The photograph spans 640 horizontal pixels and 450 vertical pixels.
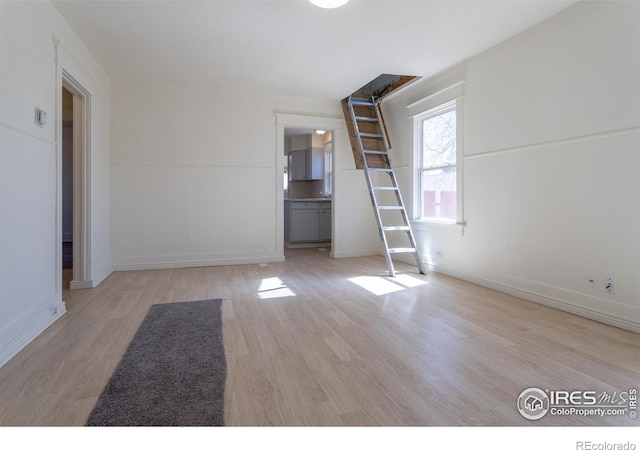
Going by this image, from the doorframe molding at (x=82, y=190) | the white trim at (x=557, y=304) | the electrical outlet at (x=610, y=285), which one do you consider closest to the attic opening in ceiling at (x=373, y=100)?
the white trim at (x=557, y=304)

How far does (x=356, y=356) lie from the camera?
6.51 ft

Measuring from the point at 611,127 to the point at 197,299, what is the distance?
3.73 m

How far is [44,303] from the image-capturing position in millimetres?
2467

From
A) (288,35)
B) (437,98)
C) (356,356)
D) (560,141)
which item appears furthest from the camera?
(437,98)

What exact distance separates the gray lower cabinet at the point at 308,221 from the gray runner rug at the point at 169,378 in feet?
13.6

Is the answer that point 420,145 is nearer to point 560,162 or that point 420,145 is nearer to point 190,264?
point 560,162

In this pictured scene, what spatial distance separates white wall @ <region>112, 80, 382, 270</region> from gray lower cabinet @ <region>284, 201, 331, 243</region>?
4.97 feet

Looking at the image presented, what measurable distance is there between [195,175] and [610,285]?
4.72 m

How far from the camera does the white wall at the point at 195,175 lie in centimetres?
441

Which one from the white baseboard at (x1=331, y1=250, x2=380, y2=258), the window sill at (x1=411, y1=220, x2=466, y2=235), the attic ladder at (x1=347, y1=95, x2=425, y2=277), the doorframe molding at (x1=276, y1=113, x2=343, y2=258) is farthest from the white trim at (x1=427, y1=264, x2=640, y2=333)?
the doorframe molding at (x1=276, y1=113, x2=343, y2=258)

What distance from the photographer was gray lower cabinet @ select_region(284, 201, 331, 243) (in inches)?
263

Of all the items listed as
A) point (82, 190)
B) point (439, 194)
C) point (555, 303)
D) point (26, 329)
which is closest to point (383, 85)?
point (439, 194)

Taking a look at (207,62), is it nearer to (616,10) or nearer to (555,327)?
(616,10)
